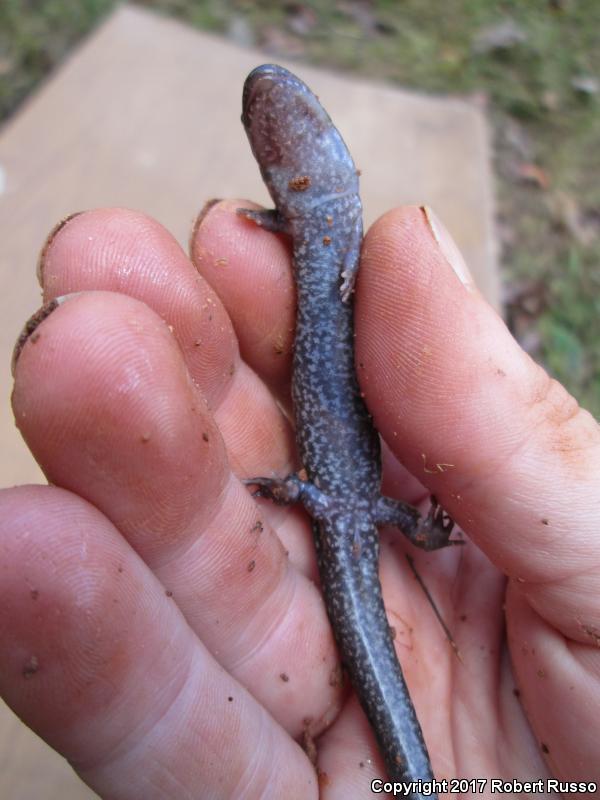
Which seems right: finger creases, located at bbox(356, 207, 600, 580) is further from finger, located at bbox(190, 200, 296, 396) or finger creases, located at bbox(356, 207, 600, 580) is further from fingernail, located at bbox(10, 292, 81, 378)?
fingernail, located at bbox(10, 292, 81, 378)

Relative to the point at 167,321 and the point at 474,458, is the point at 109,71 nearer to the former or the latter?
the point at 167,321

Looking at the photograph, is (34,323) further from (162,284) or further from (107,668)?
(107,668)

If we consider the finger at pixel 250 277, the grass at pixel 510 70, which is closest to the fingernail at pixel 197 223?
the finger at pixel 250 277

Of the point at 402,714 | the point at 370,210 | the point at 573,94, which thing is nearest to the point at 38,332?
the point at 402,714

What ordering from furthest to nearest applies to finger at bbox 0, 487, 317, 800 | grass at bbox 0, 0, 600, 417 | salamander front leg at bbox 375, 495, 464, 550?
grass at bbox 0, 0, 600, 417
salamander front leg at bbox 375, 495, 464, 550
finger at bbox 0, 487, 317, 800

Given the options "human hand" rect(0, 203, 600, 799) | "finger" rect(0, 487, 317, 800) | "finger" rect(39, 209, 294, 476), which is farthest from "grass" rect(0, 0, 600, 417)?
"finger" rect(0, 487, 317, 800)

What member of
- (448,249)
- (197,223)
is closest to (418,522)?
(448,249)
